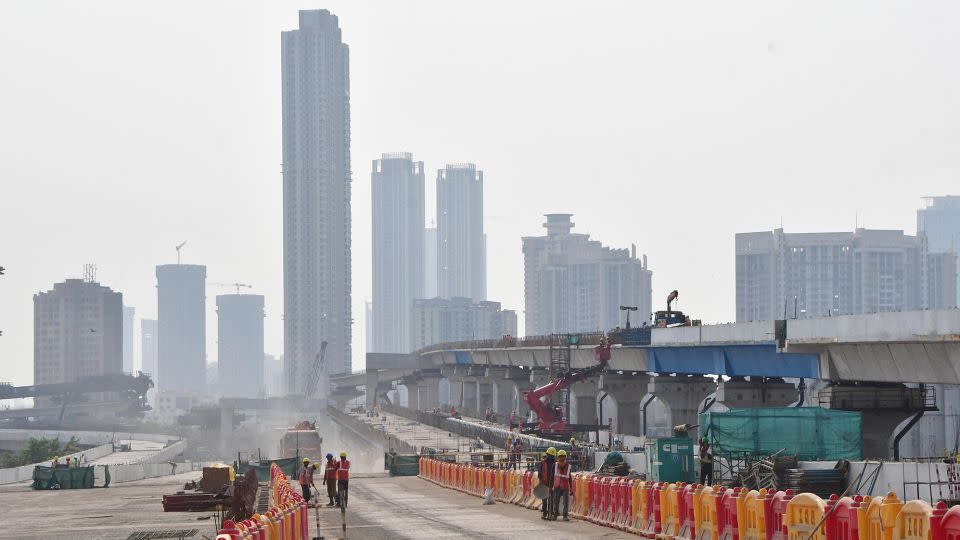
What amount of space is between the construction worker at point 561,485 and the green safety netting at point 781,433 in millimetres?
5838

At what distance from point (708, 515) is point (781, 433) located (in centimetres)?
1540

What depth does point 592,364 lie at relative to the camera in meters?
113

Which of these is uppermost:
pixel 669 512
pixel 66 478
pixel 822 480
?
pixel 822 480

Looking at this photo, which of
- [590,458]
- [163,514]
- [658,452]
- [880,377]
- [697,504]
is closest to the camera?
[697,504]

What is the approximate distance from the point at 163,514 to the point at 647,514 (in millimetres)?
19606

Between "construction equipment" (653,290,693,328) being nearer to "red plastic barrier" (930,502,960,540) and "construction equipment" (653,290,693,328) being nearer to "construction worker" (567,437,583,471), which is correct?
"construction worker" (567,437,583,471)

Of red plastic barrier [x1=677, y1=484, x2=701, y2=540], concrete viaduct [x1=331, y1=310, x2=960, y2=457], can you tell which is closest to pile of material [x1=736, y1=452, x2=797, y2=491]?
red plastic barrier [x1=677, y1=484, x2=701, y2=540]

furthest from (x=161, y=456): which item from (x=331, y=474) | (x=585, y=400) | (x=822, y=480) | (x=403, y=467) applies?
(x=822, y=480)

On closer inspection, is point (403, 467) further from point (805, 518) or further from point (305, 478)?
point (805, 518)

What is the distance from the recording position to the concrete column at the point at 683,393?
307ft

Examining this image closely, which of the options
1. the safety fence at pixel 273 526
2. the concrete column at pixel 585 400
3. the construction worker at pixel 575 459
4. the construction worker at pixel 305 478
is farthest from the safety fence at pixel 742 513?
the concrete column at pixel 585 400

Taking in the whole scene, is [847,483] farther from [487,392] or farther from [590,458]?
[487,392]

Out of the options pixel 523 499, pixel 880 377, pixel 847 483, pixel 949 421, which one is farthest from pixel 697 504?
pixel 949 421

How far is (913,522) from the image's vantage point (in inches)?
834
